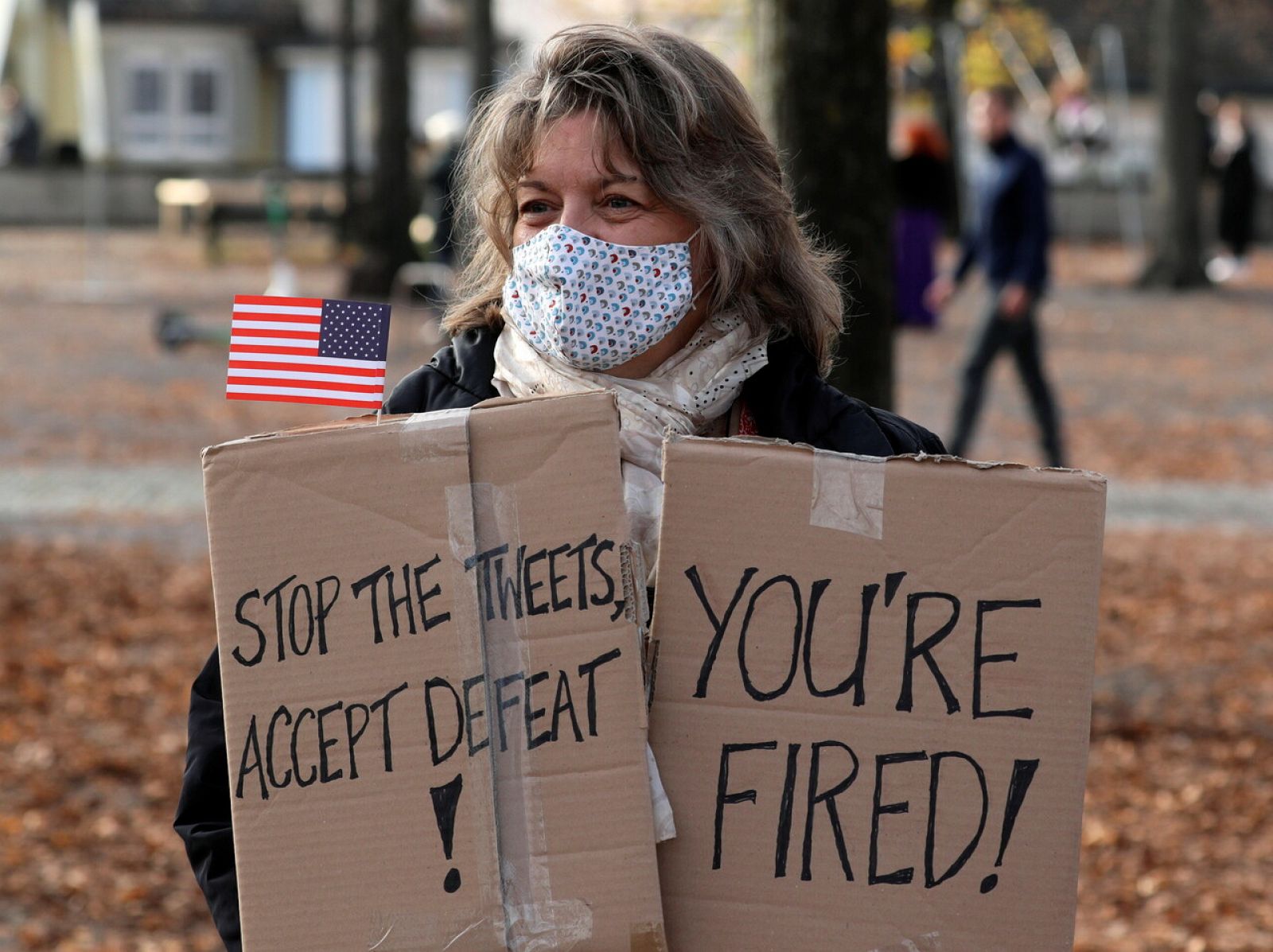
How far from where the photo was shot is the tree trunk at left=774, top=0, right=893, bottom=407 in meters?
4.57

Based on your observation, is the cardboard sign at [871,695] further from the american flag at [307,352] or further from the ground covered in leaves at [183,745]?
the ground covered in leaves at [183,745]

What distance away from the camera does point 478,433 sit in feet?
6.39

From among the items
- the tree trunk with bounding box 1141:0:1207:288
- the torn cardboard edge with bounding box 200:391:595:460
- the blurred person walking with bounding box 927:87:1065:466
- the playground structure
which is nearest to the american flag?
the torn cardboard edge with bounding box 200:391:595:460

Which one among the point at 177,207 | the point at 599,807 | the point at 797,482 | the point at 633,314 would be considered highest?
the point at 633,314

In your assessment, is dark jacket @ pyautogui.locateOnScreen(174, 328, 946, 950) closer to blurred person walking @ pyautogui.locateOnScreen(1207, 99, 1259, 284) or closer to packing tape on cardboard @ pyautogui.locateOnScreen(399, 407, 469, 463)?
packing tape on cardboard @ pyautogui.locateOnScreen(399, 407, 469, 463)

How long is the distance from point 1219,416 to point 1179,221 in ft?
27.8

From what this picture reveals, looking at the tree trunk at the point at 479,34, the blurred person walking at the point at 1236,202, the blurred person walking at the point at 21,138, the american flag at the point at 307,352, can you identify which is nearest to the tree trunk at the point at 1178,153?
the blurred person walking at the point at 1236,202

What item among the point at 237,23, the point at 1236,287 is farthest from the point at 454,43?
the point at 1236,287

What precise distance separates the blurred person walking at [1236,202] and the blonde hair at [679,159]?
22605mm

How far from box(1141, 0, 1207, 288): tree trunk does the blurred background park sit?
44mm

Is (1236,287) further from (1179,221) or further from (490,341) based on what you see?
(490,341)

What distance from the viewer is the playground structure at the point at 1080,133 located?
29016 millimetres

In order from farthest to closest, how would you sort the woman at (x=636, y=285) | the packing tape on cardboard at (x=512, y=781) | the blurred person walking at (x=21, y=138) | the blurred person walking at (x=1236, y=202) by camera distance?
the blurred person walking at (x=21, y=138) < the blurred person walking at (x=1236, y=202) < the woman at (x=636, y=285) < the packing tape on cardboard at (x=512, y=781)

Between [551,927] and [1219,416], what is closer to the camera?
[551,927]
